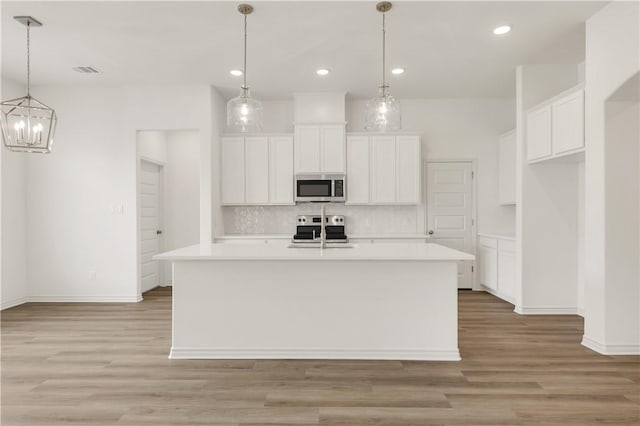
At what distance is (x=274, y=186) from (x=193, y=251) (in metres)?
2.66

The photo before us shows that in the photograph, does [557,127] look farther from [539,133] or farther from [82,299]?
[82,299]

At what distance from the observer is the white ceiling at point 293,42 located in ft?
11.3

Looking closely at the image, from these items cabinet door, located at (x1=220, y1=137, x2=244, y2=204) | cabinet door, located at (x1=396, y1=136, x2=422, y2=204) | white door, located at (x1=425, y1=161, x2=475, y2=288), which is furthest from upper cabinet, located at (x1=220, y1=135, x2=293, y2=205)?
white door, located at (x1=425, y1=161, x2=475, y2=288)

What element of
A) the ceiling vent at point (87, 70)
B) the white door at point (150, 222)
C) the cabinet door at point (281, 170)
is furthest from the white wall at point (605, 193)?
the white door at point (150, 222)

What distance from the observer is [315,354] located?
10.8 ft

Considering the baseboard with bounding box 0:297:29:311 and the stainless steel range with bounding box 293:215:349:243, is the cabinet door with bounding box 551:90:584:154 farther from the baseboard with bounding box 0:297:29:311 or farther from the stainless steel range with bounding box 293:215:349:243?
the baseboard with bounding box 0:297:29:311

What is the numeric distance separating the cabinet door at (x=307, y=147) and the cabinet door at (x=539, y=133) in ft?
8.86

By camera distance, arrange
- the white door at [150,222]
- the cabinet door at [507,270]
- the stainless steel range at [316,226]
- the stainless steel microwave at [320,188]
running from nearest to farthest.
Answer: the cabinet door at [507,270] < the stainless steel microwave at [320,188] < the stainless steel range at [316,226] < the white door at [150,222]

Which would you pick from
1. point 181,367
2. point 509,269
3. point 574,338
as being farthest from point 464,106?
point 181,367

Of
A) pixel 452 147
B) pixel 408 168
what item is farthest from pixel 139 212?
pixel 452 147

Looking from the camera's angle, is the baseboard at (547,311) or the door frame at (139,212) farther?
the door frame at (139,212)

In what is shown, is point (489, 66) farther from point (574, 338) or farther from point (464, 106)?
point (574, 338)

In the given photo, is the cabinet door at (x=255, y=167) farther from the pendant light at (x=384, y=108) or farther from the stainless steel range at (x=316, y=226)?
the pendant light at (x=384, y=108)

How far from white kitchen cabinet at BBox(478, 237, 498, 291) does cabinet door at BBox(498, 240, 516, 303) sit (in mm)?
117
